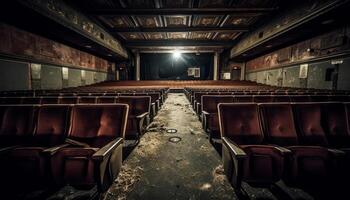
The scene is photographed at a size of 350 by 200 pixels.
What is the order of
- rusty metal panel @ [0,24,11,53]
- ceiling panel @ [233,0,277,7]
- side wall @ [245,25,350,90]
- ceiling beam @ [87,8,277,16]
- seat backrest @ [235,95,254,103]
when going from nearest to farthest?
seat backrest @ [235,95,254,103], rusty metal panel @ [0,24,11,53], side wall @ [245,25,350,90], ceiling panel @ [233,0,277,7], ceiling beam @ [87,8,277,16]

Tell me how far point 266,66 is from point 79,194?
15.9 metres

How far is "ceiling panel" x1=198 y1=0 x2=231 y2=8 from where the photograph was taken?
8.51m

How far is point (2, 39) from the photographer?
664 cm

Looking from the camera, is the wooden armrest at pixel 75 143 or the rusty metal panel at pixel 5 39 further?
the rusty metal panel at pixel 5 39

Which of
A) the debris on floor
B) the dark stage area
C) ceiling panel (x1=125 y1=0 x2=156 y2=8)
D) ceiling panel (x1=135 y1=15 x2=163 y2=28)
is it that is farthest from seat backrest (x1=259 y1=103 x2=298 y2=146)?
the dark stage area

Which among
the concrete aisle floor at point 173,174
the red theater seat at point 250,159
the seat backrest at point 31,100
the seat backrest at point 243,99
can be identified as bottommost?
the concrete aisle floor at point 173,174

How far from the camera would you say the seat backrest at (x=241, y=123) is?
1.89 meters

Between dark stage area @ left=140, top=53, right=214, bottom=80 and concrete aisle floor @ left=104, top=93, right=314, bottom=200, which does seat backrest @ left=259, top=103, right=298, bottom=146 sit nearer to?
concrete aisle floor @ left=104, top=93, right=314, bottom=200

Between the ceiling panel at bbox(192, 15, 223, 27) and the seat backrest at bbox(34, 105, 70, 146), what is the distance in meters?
10.3

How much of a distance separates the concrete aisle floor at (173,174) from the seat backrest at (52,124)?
871 mm

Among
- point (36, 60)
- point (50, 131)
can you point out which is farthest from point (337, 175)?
point (36, 60)

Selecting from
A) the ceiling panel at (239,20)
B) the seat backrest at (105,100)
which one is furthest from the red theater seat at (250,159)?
the ceiling panel at (239,20)

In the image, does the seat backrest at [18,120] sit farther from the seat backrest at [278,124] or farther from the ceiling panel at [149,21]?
the ceiling panel at [149,21]

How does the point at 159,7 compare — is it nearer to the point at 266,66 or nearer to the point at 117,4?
the point at 117,4
